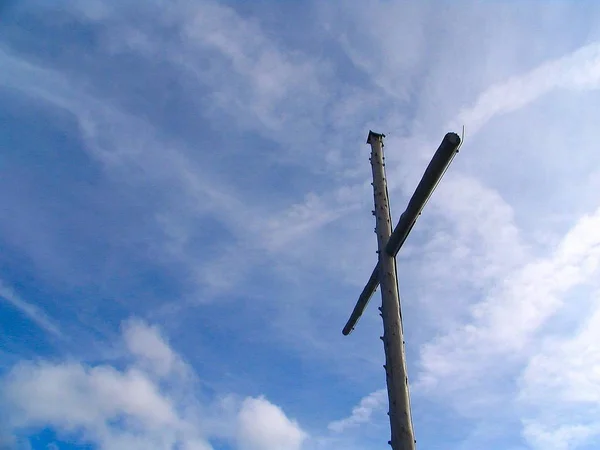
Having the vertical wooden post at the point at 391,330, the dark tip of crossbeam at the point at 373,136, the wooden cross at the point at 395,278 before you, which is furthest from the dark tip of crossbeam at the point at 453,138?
the dark tip of crossbeam at the point at 373,136

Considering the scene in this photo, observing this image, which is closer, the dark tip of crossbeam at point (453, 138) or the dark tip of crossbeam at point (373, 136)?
the dark tip of crossbeam at point (453, 138)

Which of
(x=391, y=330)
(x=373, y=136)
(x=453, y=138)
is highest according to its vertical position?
(x=373, y=136)

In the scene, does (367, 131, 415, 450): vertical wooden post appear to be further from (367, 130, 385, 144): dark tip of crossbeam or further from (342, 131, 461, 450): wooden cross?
(367, 130, 385, 144): dark tip of crossbeam

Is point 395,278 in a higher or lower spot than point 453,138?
lower

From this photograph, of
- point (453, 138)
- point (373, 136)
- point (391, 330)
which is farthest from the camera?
point (373, 136)

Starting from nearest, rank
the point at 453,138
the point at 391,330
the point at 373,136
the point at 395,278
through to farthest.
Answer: the point at 453,138, the point at 391,330, the point at 395,278, the point at 373,136

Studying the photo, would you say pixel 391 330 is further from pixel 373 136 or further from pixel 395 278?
pixel 373 136

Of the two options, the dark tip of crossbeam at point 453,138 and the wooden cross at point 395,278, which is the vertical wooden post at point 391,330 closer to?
the wooden cross at point 395,278

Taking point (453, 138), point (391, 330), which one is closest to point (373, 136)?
point (453, 138)

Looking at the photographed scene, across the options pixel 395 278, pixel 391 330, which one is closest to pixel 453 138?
pixel 395 278

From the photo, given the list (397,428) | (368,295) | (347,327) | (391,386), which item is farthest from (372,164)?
(397,428)

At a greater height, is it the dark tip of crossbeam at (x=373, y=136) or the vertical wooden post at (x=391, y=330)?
the dark tip of crossbeam at (x=373, y=136)

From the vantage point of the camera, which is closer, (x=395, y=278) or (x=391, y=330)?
(x=391, y=330)

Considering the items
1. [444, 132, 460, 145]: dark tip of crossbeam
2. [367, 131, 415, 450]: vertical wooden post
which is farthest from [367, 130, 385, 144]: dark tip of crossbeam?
[444, 132, 460, 145]: dark tip of crossbeam
